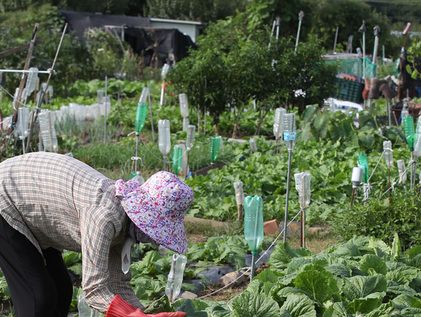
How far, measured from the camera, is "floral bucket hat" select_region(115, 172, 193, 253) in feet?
12.0

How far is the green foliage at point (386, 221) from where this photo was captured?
6.34 metres

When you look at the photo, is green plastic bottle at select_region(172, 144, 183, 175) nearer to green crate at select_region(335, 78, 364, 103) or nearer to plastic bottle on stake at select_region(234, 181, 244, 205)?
plastic bottle on stake at select_region(234, 181, 244, 205)

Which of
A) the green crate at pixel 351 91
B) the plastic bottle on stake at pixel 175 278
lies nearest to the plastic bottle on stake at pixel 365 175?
the plastic bottle on stake at pixel 175 278

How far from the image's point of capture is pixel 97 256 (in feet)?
12.0

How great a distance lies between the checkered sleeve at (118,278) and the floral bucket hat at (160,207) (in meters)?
0.35

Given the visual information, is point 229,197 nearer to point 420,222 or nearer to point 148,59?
point 420,222

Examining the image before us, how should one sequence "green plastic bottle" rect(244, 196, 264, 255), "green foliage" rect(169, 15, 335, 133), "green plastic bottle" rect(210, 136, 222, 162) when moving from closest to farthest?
"green plastic bottle" rect(244, 196, 264, 255) → "green plastic bottle" rect(210, 136, 222, 162) → "green foliage" rect(169, 15, 335, 133)

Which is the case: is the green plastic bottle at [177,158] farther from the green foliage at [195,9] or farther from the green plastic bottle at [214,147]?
the green foliage at [195,9]

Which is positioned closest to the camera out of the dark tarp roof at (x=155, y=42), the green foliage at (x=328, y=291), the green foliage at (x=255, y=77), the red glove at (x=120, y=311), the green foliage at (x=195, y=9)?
the red glove at (x=120, y=311)

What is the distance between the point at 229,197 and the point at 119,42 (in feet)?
51.9

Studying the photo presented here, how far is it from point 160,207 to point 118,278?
1.73 ft

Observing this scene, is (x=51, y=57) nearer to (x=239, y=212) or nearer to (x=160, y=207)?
(x=239, y=212)

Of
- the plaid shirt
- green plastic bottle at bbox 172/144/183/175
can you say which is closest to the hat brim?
the plaid shirt

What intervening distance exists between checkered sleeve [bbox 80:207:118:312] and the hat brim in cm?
10
